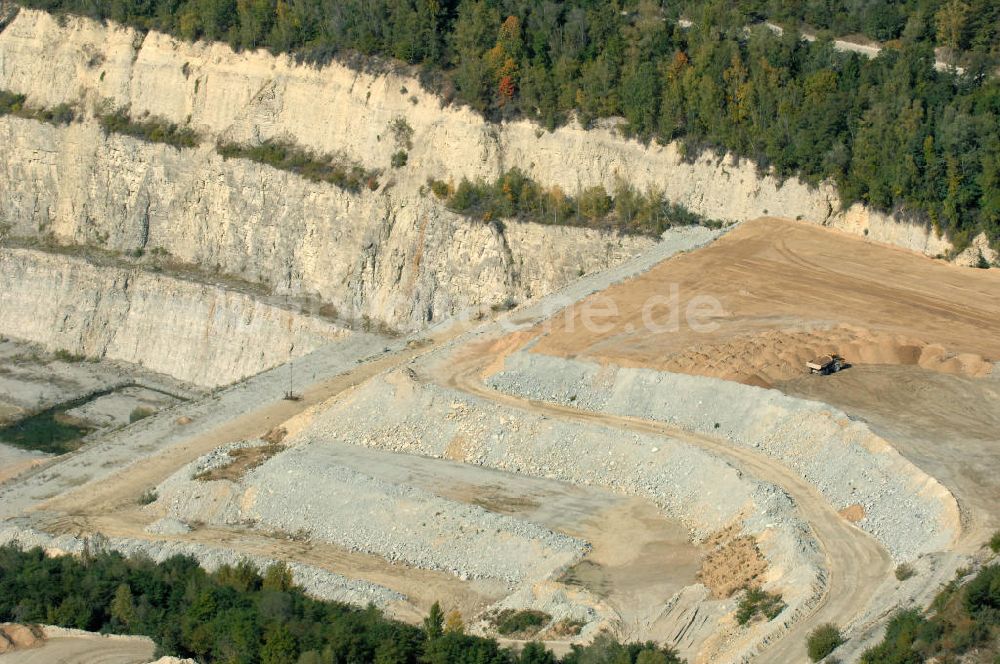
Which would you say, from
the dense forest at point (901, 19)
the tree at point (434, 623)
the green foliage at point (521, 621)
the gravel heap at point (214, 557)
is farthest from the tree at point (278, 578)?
the dense forest at point (901, 19)

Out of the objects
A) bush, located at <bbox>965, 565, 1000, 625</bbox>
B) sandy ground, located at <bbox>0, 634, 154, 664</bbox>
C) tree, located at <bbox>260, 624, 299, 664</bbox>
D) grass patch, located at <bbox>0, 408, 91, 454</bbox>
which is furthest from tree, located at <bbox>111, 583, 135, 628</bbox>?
grass patch, located at <bbox>0, 408, 91, 454</bbox>

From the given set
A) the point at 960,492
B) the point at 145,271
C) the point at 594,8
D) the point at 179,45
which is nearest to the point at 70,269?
the point at 145,271

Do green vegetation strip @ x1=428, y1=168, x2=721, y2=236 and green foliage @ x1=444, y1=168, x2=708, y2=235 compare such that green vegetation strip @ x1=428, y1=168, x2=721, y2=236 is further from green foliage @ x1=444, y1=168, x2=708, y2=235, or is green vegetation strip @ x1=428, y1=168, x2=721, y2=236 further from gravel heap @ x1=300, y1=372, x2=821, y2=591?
gravel heap @ x1=300, y1=372, x2=821, y2=591

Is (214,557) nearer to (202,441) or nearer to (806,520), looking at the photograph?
(202,441)

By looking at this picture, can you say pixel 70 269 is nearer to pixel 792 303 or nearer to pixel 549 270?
pixel 549 270

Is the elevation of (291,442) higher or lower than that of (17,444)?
higher

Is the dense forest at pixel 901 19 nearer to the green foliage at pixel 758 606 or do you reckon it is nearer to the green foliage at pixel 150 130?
the green foliage at pixel 150 130
